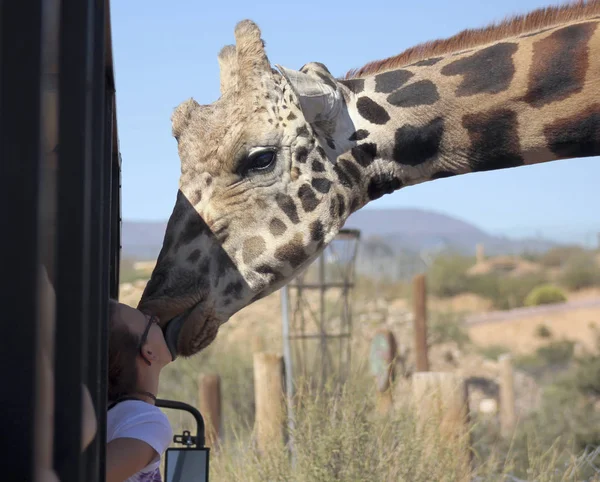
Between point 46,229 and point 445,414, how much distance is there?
15.2 feet

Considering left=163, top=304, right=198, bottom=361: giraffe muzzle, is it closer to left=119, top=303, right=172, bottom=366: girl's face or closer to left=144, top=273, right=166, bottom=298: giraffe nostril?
left=144, top=273, right=166, bottom=298: giraffe nostril

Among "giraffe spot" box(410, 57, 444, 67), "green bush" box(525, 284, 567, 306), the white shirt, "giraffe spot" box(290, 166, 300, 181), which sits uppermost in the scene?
"giraffe spot" box(410, 57, 444, 67)

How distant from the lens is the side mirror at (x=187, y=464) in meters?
2.88

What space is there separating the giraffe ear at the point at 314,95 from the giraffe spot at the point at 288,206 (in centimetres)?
34

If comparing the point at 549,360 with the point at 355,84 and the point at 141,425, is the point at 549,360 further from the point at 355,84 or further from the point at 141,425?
the point at 141,425

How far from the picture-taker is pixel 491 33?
378 cm

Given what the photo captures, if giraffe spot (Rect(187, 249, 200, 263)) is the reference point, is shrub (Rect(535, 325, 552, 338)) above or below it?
below

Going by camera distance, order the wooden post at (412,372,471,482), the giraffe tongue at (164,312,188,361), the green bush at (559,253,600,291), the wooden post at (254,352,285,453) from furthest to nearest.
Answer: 1. the green bush at (559,253,600,291)
2. the wooden post at (254,352,285,453)
3. the wooden post at (412,372,471,482)
4. the giraffe tongue at (164,312,188,361)

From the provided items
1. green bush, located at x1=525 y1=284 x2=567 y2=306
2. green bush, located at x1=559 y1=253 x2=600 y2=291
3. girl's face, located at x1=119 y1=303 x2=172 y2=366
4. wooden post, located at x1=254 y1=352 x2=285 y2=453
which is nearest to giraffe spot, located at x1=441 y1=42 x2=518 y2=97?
girl's face, located at x1=119 y1=303 x2=172 y2=366

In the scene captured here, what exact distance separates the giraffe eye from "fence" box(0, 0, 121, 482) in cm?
196

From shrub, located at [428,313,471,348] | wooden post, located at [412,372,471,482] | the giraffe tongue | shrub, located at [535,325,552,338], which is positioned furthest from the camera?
shrub, located at [535,325,552,338]

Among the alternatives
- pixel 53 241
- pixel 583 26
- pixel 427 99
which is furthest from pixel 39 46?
pixel 583 26

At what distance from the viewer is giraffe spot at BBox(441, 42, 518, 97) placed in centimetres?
354

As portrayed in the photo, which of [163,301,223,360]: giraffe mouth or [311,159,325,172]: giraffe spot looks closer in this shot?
[163,301,223,360]: giraffe mouth
